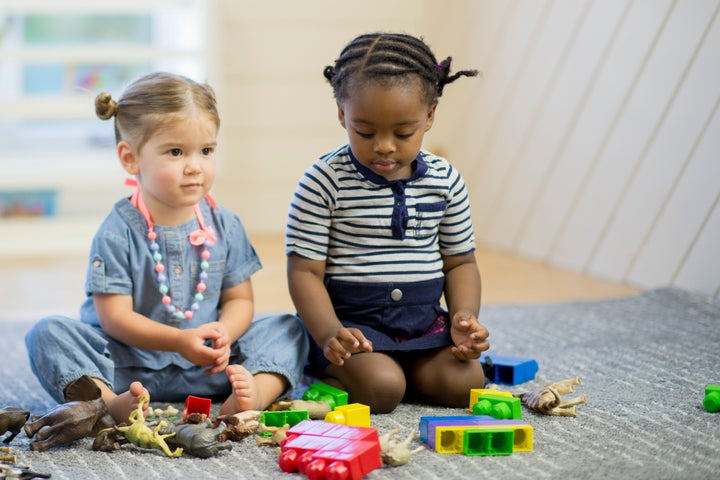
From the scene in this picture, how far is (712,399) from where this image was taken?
1128 millimetres

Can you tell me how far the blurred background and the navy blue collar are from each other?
79cm

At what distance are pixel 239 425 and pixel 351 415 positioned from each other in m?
0.13

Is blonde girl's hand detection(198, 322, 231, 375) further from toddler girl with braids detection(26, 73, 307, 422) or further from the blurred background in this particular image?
the blurred background

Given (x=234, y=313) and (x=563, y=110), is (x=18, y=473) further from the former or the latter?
(x=563, y=110)

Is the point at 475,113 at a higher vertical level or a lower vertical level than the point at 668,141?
lower

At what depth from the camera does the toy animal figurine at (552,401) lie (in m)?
1.14

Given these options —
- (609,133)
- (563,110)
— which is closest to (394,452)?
(609,133)

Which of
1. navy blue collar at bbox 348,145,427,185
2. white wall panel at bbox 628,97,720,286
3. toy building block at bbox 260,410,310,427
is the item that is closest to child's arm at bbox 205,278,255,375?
toy building block at bbox 260,410,310,427

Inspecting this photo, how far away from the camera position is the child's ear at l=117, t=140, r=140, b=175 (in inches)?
48.4

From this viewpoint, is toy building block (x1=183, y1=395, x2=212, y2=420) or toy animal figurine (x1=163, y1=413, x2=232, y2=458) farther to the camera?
toy building block (x1=183, y1=395, x2=212, y2=420)

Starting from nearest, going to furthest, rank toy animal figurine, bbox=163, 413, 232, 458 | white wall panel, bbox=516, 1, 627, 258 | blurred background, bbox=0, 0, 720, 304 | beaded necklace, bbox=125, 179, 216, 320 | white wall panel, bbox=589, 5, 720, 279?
toy animal figurine, bbox=163, 413, 232, 458 < beaded necklace, bbox=125, 179, 216, 320 < white wall panel, bbox=589, 5, 720, 279 < blurred background, bbox=0, 0, 720, 304 < white wall panel, bbox=516, 1, 627, 258

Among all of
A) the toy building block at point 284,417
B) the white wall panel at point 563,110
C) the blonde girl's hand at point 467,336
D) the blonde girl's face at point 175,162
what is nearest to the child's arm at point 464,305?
the blonde girl's hand at point 467,336

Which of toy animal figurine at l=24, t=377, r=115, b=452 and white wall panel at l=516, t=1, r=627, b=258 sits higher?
white wall panel at l=516, t=1, r=627, b=258

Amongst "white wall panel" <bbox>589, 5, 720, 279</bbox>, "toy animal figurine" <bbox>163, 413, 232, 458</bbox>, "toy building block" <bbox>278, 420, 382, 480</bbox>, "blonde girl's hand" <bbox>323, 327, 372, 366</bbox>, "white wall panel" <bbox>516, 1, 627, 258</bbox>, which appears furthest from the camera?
"white wall panel" <bbox>516, 1, 627, 258</bbox>
